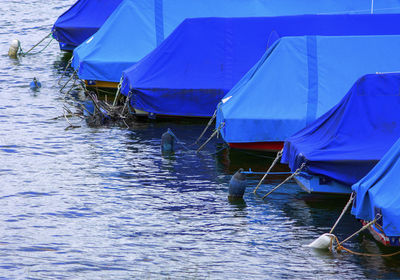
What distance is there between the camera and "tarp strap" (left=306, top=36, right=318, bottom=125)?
21.9 meters

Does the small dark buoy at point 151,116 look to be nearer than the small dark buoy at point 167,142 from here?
No

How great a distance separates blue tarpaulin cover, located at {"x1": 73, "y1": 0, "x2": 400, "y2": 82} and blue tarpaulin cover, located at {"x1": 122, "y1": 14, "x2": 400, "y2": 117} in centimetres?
408

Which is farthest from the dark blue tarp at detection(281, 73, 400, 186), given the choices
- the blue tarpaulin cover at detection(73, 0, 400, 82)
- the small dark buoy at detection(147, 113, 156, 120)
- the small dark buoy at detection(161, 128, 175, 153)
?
the blue tarpaulin cover at detection(73, 0, 400, 82)

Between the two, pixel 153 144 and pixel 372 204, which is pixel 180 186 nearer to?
pixel 153 144

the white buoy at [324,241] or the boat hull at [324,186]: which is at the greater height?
the boat hull at [324,186]

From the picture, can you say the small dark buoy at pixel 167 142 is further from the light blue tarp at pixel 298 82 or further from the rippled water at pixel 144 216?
the light blue tarp at pixel 298 82

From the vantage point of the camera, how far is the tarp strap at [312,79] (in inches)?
862

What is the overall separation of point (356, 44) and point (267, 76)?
252cm

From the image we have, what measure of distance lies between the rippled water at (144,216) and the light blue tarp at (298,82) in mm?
1337

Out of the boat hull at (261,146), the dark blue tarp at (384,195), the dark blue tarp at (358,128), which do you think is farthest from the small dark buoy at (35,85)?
the dark blue tarp at (384,195)

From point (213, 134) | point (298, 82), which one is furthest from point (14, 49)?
point (298, 82)

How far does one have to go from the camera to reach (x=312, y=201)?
64.6ft

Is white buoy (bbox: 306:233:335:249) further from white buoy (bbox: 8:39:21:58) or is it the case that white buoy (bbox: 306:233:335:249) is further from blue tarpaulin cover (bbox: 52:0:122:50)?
white buoy (bbox: 8:39:21:58)

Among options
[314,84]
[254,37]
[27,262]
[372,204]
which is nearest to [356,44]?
[314,84]
